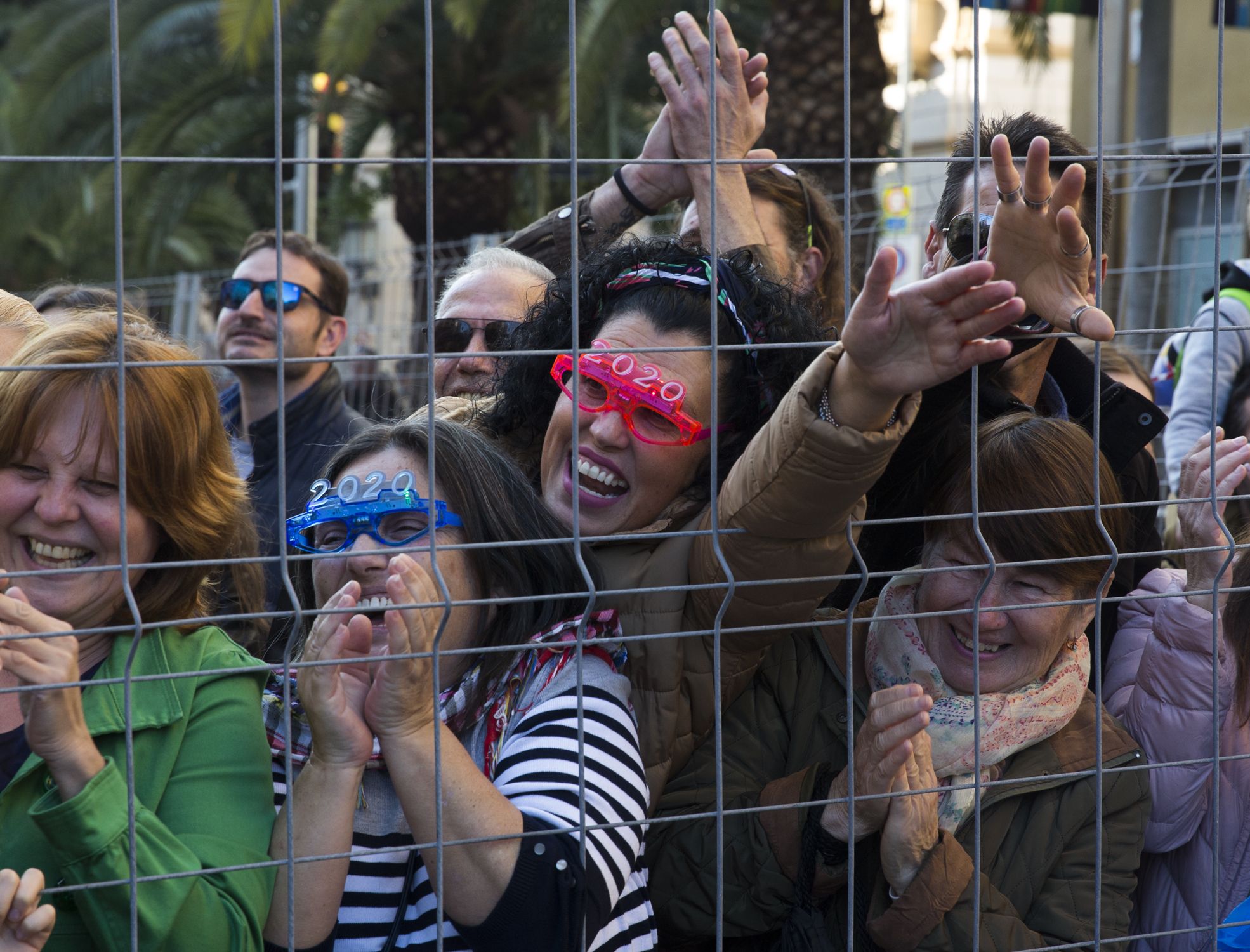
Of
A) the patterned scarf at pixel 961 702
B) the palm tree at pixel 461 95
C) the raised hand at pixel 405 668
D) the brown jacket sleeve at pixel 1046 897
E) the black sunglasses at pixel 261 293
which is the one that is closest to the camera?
the raised hand at pixel 405 668

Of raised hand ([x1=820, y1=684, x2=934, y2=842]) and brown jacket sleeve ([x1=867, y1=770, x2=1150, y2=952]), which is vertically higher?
raised hand ([x1=820, y1=684, x2=934, y2=842])

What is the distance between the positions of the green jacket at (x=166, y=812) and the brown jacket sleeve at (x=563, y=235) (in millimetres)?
1387

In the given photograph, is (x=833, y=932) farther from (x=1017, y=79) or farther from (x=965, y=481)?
(x=1017, y=79)

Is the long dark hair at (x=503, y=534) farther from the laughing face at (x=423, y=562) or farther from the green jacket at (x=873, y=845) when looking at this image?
the green jacket at (x=873, y=845)

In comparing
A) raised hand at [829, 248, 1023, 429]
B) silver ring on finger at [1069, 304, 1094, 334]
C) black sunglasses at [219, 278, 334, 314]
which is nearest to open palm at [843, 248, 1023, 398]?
Answer: raised hand at [829, 248, 1023, 429]

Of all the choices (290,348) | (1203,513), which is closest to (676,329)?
(1203,513)

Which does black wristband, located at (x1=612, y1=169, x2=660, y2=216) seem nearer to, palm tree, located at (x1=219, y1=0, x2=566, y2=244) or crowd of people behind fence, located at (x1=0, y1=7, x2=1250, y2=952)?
crowd of people behind fence, located at (x1=0, y1=7, x2=1250, y2=952)

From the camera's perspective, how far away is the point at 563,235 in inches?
123

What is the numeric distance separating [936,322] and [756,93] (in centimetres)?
125

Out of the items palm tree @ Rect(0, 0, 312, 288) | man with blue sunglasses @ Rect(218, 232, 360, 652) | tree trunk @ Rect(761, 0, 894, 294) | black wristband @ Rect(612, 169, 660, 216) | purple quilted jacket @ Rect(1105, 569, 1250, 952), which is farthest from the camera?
palm tree @ Rect(0, 0, 312, 288)

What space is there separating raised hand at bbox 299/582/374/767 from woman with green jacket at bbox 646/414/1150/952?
0.61 m

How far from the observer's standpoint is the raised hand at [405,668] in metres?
1.43

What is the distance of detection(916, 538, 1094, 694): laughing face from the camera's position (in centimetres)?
200

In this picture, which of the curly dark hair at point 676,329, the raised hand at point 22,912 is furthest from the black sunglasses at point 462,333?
the raised hand at point 22,912
